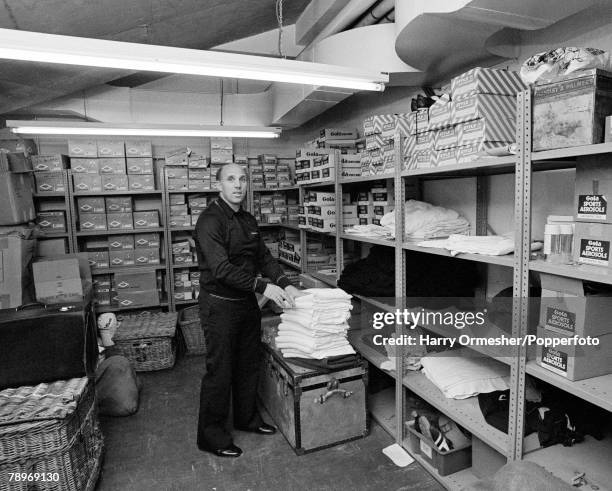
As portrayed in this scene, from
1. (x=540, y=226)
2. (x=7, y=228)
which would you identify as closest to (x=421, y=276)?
(x=540, y=226)

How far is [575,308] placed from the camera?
1582mm

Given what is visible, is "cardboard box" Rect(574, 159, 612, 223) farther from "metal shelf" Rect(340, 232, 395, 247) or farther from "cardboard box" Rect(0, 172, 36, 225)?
"cardboard box" Rect(0, 172, 36, 225)

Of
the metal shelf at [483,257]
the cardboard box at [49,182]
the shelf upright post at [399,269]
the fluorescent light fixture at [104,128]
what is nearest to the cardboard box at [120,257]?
the cardboard box at [49,182]

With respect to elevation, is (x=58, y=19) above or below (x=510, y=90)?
above

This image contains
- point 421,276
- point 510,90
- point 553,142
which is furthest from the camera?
point 421,276

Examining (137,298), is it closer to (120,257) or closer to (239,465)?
(120,257)

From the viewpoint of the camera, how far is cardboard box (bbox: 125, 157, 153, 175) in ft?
15.6

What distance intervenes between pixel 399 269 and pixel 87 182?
3644mm

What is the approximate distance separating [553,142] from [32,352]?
272 cm

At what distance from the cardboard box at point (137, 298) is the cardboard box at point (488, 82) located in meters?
3.82

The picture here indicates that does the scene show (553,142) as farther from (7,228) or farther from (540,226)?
(7,228)

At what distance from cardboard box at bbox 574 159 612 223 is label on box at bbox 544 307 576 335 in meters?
0.36

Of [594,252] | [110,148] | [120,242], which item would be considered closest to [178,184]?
[110,148]

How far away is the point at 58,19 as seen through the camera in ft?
8.01
